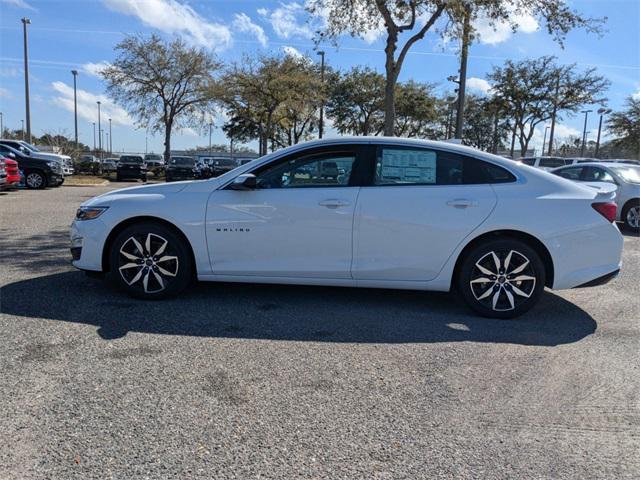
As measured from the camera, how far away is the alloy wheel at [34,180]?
A: 61.7ft

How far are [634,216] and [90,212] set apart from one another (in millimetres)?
11107

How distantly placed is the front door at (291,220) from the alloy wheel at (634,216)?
916 cm

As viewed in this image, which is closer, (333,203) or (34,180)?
(333,203)

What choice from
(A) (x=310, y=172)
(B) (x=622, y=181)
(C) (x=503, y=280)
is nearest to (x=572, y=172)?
(B) (x=622, y=181)

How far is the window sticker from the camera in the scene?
15.6 feet

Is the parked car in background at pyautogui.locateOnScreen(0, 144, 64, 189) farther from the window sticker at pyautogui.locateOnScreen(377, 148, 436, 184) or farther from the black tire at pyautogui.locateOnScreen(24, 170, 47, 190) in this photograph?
the window sticker at pyautogui.locateOnScreen(377, 148, 436, 184)

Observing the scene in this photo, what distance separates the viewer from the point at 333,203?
184 inches

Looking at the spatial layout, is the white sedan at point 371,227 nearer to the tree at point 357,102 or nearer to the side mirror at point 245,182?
the side mirror at point 245,182

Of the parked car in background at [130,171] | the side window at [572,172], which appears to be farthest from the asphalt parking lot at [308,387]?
the parked car in background at [130,171]

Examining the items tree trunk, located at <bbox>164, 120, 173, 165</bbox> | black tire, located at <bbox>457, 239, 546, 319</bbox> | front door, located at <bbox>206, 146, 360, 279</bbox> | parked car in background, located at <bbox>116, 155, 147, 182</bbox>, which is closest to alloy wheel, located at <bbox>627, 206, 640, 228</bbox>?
black tire, located at <bbox>457, 239, 546, 319</bbox>

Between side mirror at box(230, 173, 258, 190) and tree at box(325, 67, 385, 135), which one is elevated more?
tree at box(325, 67, 385, 135)

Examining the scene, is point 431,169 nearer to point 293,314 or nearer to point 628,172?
point 293,314

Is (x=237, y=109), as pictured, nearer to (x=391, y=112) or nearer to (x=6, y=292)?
(x=391, y=112)

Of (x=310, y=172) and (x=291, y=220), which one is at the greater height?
(x=310, y=172)
